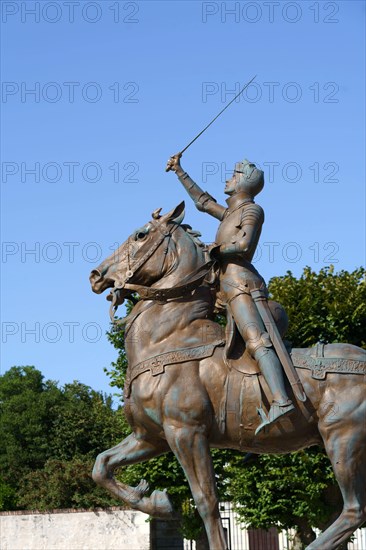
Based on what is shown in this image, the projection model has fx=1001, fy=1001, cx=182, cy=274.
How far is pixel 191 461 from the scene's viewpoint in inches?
381

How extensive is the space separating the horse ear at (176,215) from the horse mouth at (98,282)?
87cm

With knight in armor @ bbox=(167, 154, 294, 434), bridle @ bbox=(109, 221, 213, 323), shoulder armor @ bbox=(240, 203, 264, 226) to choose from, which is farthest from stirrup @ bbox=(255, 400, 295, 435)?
shoulder armor @ bbox=(240, 203, 264, 226)

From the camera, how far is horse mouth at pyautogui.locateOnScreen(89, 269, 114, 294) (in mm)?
10641

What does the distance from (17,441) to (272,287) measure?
110ft

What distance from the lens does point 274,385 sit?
9.55 metres

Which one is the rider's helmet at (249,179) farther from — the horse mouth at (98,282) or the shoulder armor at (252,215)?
the horse mouth at (98,282)

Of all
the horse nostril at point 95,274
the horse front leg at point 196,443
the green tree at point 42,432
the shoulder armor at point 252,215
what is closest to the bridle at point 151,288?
the horse nostril at point 95,274

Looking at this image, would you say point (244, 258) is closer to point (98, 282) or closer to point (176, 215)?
point (176, 215)

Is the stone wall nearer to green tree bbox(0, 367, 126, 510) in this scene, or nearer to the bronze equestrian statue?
green tree bbox(0, 367, 126, 510)

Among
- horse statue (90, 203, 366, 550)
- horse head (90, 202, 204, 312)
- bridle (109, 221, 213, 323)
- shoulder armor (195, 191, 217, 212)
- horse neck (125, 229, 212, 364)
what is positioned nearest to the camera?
horse statue (90, 203, 366, 550)

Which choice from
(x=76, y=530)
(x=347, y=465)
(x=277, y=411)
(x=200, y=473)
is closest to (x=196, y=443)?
(x=200, y=473)

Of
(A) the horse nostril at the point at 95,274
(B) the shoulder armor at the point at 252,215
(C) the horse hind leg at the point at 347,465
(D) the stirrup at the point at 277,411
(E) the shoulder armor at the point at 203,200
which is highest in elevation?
(E) the shoulder armor at the point at 203,200

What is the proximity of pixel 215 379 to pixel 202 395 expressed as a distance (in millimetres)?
223

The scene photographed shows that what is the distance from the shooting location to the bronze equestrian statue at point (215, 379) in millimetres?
9609
